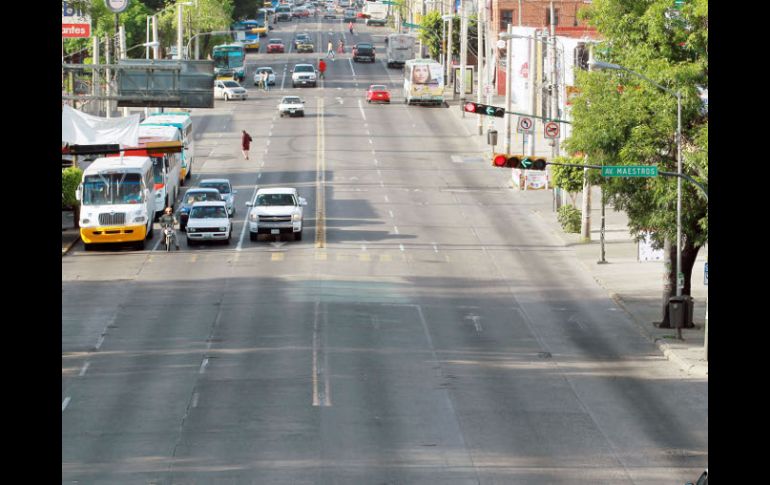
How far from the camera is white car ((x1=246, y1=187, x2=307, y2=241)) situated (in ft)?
184

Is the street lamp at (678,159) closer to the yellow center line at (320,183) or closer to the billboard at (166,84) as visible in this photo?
the yellow center line at (320,183)

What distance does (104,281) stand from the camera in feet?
160

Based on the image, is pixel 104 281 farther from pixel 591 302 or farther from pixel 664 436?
pixel 664 436

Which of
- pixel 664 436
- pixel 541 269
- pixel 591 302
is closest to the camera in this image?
pixel 664 436

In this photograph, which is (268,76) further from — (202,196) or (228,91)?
(202,196)

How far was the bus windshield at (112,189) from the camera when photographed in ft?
180

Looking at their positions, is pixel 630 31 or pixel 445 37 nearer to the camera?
pixel 630 31

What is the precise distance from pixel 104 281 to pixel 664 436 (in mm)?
24102

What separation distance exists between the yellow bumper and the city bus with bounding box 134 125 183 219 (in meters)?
4.60

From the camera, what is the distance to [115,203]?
5478 centimetres

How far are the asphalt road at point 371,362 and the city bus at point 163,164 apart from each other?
11.3 ft

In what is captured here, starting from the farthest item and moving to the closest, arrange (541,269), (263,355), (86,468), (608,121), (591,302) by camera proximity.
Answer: (541,269) → (591,302) → (608,121) → (263,355) → (86,468)

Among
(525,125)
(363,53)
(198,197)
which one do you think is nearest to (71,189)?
(198,197)
